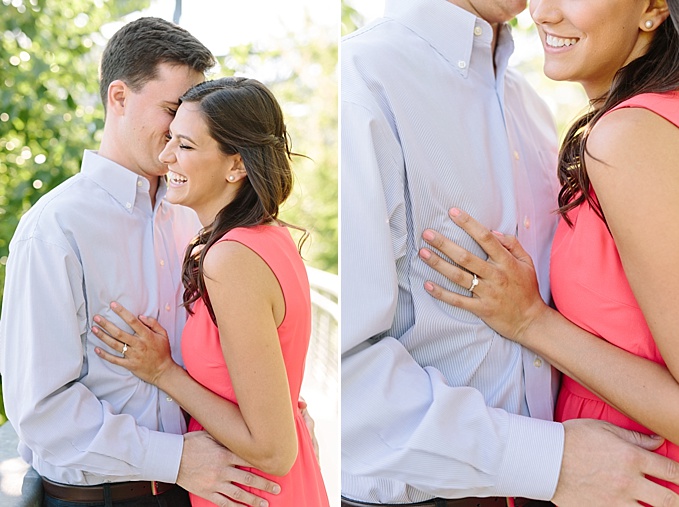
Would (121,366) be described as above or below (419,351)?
below

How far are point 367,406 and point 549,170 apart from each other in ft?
2.03

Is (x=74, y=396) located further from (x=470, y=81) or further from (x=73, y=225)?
(x=470, y=81)

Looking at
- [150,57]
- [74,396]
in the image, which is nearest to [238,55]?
[150,57]

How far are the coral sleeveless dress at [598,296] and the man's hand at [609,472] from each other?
5 cm

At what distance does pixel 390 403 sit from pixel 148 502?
0.74 metres

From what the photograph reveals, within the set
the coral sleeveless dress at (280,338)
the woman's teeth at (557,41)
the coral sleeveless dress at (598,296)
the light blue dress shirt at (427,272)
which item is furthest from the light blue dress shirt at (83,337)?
the woman's teeth at (557,41)

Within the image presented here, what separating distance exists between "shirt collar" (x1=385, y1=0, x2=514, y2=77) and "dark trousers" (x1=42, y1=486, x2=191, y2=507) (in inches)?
42.0

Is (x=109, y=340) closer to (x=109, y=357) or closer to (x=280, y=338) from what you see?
(x=109, y=357)

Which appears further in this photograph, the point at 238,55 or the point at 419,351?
the point at 238,55

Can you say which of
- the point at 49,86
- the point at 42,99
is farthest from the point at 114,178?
the point at 49,86

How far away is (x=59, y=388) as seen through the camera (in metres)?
1.41

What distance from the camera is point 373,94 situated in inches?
43.6

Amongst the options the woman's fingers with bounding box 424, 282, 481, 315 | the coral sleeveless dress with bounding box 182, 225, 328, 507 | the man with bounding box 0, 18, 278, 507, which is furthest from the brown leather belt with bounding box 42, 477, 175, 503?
the woman's fingers with bounding box 424, 282, 481, 315

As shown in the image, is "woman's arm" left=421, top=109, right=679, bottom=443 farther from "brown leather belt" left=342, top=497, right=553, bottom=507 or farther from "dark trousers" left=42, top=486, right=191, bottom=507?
"dark trousers" left=42, top=486, right=191, bottom=507
